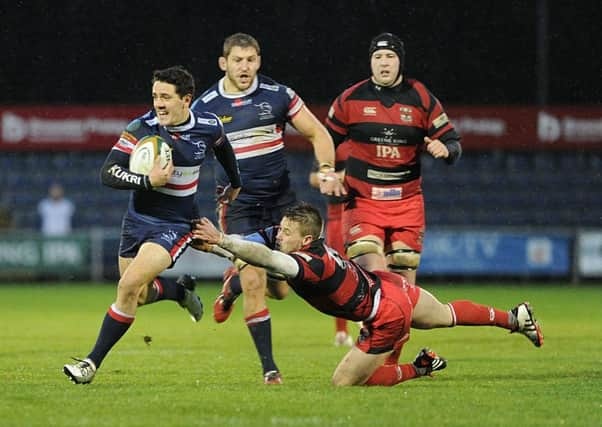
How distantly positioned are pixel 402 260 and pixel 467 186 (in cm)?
1527

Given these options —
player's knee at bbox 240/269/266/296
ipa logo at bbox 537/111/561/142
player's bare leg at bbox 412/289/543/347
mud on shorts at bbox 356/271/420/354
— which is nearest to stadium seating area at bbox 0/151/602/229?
ipa logo at bbox 537/111/561/142

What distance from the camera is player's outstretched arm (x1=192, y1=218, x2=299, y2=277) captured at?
24.4 feet

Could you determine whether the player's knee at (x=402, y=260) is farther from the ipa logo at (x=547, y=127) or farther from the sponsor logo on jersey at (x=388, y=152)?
the ipa logo at (x=547, y=127)

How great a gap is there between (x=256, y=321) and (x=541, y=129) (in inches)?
629

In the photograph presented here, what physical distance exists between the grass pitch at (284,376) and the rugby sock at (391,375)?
16cm

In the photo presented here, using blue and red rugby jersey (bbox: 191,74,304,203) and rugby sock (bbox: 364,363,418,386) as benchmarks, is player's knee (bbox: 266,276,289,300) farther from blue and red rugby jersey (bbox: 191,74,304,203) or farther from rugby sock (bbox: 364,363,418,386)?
rugby sock (bbox: 364,363,418,386)

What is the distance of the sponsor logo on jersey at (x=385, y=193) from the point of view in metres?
9.96

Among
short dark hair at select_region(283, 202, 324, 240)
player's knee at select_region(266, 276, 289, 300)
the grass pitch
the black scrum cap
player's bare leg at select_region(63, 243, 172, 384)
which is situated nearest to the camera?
the grass pitch

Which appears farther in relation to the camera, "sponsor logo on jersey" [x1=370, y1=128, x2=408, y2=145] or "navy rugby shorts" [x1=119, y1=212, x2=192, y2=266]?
"sponsor logo on jersey" [x1=370, y1=128, x2=408, y2=145]

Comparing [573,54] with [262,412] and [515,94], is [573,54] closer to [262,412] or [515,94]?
[515,94]

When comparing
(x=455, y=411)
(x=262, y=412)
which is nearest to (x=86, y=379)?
(x=262, y=412)

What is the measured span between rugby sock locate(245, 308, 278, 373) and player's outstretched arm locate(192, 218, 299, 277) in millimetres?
994

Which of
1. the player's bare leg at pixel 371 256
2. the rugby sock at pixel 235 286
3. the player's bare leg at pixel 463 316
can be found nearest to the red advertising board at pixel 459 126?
the rugby sock at pixel 235 286

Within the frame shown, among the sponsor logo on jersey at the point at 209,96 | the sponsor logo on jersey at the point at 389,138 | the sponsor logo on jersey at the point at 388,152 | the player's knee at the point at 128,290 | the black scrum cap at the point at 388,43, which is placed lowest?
the player's knee at the point at 128,290
